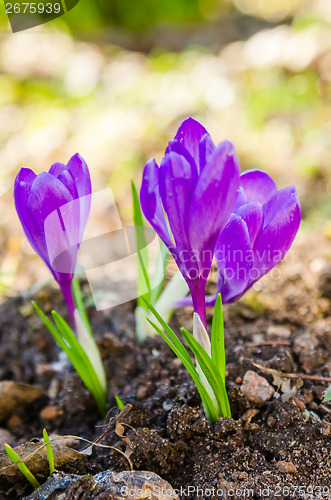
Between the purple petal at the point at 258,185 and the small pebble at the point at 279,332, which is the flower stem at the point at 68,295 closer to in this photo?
the purple petal at the point at 258,185

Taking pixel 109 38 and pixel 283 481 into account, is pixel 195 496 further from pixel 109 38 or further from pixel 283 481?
pixel 109 38

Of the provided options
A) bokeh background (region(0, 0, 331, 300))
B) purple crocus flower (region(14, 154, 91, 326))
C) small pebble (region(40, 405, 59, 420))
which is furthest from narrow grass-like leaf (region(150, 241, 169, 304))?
bokeh background (region(0, 0, 331, 300))

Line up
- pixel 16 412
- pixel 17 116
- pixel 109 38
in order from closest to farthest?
pixel 16 412
pixel 17 116
pixel 109 38

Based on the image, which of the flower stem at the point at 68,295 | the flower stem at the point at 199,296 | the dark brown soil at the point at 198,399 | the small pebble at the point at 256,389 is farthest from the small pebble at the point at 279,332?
the flower stem at the point at 68,295

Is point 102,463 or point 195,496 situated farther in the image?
point 102,463

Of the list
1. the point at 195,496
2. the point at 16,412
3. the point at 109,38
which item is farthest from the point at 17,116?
the point at 195,496

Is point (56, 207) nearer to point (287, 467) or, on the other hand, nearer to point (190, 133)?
point (190, 133)
